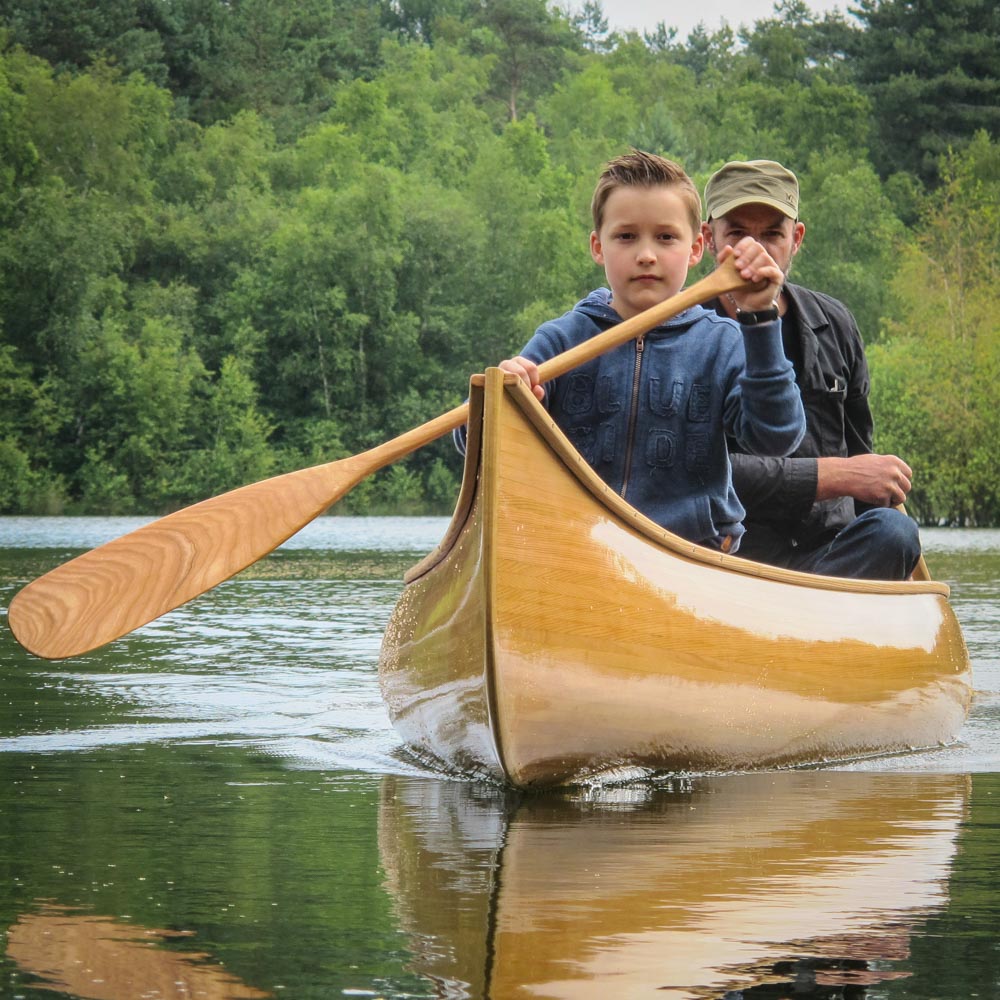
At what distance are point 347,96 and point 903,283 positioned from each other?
2102 centimetres

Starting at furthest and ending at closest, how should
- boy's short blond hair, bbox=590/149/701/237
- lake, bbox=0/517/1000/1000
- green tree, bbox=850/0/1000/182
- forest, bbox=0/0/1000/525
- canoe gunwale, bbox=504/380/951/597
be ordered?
green tree, bbox=850/0/1000/182 → forest, bbox=0/0/1000/525 → boy's short blond hair, bbox=590/149/701/237 → canoe gunwale, bbox=504/380/951/597 → lake, bbox=0/517/1000/1000

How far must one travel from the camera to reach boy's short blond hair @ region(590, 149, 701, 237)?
4645 millimetres

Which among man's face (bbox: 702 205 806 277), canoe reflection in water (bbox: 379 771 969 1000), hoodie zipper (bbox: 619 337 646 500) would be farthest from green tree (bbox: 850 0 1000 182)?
canoe reflection in water (bbox: 379 771 969 1000)

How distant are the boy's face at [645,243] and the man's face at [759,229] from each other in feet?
2.37

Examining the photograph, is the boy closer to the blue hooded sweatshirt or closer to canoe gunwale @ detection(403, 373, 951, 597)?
the blue hooded sweatshirt

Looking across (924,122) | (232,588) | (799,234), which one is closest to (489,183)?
(924,122)

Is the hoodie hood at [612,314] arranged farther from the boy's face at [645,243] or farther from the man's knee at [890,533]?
the man's knee at [890,533]

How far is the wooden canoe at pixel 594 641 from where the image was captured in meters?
4.22

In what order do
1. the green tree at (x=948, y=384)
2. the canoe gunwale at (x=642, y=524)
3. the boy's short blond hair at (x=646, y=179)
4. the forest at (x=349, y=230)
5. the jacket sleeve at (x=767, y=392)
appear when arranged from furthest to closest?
the forest at (x=349, y=230)
the green tree at (x=948, y=384)
the boy's short blond hair at (x=646, y=179)
the jacket sleeve at (x=767, y=392)
the canoe gunwale at (x=642, y=524)

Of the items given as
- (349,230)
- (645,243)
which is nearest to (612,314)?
(645,243)

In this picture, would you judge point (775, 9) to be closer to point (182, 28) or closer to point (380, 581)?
point (182, 28)

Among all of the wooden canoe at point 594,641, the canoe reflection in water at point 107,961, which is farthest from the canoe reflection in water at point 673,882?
the canoe reflection in water at point 107,961

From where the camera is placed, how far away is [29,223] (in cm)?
3984

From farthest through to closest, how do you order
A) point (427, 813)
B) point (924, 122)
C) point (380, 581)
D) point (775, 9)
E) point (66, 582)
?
point (775, 9) → point (924, 122) → point (380, 581) → point (66, 582) → point (427, 813)
